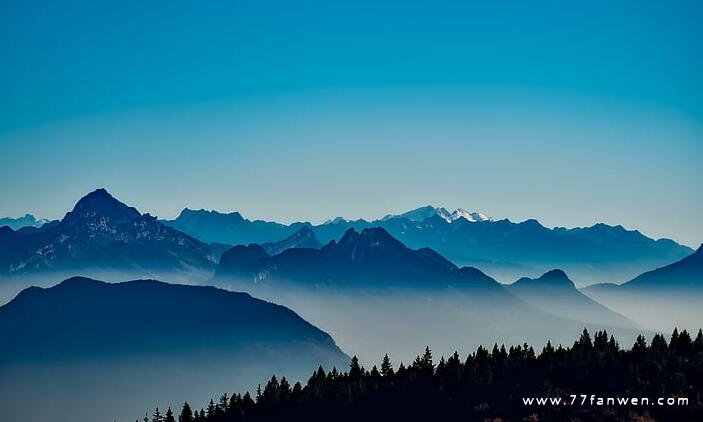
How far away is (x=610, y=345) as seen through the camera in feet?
539

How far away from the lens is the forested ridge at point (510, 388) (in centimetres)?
13288

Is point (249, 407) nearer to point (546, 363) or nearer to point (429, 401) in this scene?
point (429, 401)

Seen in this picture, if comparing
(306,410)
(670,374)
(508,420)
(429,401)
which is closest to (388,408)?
(429,401)

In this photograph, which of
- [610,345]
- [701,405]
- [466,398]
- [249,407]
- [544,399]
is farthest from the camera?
[249,407]

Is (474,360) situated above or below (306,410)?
above

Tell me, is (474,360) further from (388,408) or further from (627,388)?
(627,388)

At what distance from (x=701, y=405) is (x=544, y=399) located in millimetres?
28178

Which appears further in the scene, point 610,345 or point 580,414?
point 610,345

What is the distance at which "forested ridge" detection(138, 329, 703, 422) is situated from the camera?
13288 centimetres

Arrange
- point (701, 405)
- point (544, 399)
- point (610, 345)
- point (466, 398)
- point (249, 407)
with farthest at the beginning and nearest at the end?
1. point (249, 407)
2. point (610, 345)
3. point (466, 398)
4. point (544, 399)
5. point (701, 405)

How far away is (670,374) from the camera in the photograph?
143625 mm

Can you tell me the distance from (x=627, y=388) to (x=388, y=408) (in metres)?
51.7

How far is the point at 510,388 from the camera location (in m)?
151

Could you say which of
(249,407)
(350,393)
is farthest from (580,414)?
(249,407)
